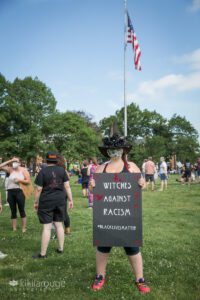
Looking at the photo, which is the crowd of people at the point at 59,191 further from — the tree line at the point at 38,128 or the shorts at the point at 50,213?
the tree line at the point at 38,128

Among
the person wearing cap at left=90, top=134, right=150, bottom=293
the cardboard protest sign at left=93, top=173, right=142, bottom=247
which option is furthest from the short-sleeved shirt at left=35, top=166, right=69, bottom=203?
the cardboard protest sign at left=93, top=173, right=142, bottom=247

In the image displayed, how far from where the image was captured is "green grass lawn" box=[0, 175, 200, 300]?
4.64 metres

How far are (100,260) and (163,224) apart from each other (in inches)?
204

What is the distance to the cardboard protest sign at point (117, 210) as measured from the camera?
453 centimetres

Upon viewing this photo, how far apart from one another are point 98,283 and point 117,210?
3.75 feet

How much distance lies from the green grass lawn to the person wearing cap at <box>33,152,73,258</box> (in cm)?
51

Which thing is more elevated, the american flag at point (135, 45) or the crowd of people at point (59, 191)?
the american flag at point (135, 45)

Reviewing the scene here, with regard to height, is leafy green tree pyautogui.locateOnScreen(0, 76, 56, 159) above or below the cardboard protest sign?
above

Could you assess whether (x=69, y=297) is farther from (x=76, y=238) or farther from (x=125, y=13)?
(x=125, y=13)

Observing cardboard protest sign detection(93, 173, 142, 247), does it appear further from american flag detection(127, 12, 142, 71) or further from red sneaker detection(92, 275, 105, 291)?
american flag detection(127, 12, 142, 71)

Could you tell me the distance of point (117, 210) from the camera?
4.59 metres

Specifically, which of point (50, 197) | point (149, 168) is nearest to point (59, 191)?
point (50, 197)

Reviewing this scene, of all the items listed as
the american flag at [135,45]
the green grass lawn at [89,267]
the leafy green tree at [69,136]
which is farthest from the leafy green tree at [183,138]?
the green grass lawn at [89,267]

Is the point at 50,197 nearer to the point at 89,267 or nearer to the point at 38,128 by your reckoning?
the point at 89,267
